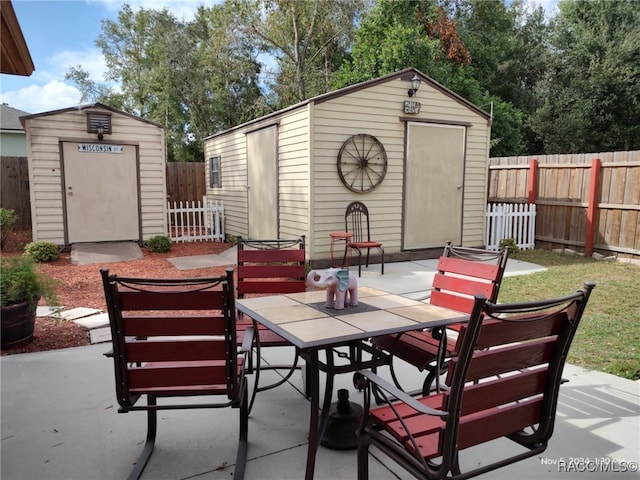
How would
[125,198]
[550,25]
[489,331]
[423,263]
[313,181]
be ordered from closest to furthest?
[489,331] < [313,181] < [423,263] < [125,198] < [550,25]

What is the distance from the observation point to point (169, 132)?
1980cm

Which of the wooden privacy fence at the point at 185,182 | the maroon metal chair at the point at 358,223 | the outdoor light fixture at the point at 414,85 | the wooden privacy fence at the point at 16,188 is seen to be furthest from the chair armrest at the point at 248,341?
the wooden privacy fence at the point at 185,182

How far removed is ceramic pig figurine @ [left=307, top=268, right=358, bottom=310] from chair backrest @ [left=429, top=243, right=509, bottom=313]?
0.75 metres

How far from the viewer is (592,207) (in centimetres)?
786

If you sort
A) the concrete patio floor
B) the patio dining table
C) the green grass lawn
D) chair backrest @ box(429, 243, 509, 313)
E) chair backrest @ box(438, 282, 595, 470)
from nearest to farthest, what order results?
chair backrest @ box(438, 282, 595, 470), the patio dining table, the concrete patio floor, chair backrest @ box(429, 243, 509, 313), the green grass lawn

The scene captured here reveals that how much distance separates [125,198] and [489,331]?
8659mm

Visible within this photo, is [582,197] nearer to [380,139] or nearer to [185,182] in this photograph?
[380,139]

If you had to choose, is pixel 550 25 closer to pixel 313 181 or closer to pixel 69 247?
pixel 313 181

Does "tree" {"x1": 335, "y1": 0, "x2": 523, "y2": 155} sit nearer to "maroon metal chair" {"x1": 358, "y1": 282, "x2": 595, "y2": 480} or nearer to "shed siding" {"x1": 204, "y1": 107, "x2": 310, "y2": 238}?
"shed siding" {"x1": 204, "y1": 107, "x2": 310, "y2": 238}

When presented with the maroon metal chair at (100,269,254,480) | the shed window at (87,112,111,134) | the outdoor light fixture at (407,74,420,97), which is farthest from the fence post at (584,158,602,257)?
the shed window at (87,112,111,134)

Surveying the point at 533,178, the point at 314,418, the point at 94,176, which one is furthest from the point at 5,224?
the point at 533,178

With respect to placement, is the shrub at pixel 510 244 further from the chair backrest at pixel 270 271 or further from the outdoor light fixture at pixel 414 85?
the chair backrest at pixel 270 271

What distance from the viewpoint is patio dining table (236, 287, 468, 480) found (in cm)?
192

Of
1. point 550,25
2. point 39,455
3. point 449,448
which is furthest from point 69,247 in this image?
point 550,25
